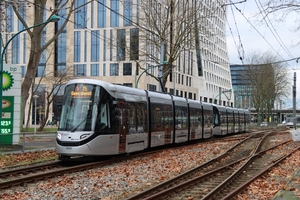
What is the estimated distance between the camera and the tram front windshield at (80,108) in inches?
611

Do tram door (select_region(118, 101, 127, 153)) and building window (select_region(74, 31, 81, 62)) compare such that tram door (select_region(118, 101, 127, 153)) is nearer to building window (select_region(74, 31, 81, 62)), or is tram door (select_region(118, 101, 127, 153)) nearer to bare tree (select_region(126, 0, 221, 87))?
bare tree (select_region(126, 0, 221, 87))

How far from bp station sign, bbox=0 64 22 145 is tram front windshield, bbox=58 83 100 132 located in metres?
7.22

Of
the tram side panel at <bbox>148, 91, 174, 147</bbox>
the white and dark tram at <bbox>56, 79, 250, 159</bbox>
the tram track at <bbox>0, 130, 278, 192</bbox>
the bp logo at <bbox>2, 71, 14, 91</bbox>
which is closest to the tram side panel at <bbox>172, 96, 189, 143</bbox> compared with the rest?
the tram side panel at <bbox>148, 91, 174, 147</bbox>

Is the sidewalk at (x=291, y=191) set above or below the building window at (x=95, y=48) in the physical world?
below

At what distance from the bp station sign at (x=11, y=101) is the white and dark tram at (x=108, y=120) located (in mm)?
7065

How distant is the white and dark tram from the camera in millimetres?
15398

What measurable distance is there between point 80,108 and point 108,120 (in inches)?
46.2

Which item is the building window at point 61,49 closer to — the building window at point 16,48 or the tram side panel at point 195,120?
the building window at point 16,48

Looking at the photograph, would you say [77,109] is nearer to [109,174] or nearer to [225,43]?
[109,174]

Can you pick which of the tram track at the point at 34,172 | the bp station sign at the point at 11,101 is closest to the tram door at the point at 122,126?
the tram track at the point at 34,172

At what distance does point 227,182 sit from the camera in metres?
11.4

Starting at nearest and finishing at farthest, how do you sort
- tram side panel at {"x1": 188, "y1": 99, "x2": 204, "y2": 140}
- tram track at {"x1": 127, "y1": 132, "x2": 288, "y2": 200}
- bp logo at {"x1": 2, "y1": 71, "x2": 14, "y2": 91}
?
tram track at {"x1": 127, "y1": 132, "x2": 288, "y2": 200}, bp logo at {"x1": 2, "y1": 71, "x2": 14, "y2": 91}, tram side panel at {"x1": 188, "y1": 99, "x2": 204, "y2": 140}

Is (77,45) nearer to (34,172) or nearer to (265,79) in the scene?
(265,79)

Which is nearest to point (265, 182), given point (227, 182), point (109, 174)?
point (227, 182)
